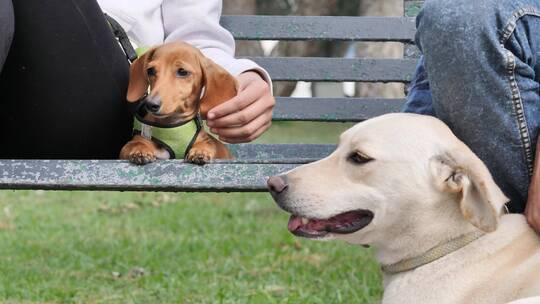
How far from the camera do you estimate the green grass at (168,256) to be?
446 cm

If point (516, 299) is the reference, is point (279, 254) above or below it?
below

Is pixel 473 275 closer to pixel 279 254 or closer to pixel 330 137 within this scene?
pixel 279 254

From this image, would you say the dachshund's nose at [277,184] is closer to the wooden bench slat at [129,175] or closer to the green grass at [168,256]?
the wooden bench slat at [129,175]

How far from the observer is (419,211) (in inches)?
104

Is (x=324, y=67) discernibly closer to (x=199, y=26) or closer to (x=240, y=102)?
(x=199, y=26)

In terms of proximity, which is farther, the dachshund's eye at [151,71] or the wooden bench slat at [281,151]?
the wooden bench slat at [281,151]

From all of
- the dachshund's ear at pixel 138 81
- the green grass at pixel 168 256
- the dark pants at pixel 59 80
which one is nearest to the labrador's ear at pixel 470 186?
the dachshund's ear at pixel 138 81

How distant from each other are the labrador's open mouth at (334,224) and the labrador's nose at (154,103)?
547 millimetres

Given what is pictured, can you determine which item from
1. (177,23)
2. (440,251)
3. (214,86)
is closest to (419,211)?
(440,251)

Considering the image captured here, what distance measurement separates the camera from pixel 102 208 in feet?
24.5

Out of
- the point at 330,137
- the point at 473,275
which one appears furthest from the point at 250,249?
the point at 330,137

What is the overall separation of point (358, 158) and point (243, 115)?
A: 1.53 feet

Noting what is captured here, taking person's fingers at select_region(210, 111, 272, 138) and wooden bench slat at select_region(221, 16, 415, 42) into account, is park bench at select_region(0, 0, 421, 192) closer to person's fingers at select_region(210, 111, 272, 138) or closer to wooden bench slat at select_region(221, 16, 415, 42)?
wooden bench slat at select_region(221, 16, 415, 42)

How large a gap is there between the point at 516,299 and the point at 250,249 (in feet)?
10.6
